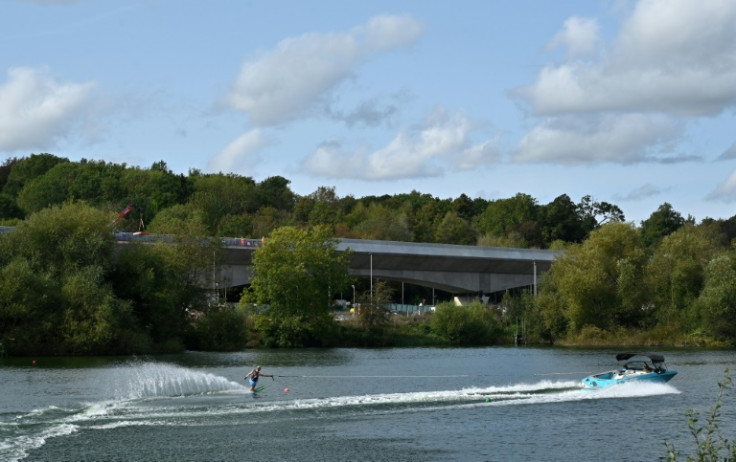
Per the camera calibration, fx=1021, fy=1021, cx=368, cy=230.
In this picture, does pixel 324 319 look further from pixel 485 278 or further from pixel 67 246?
pixel 485 278

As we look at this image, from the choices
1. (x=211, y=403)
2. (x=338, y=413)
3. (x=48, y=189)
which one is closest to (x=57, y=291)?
(x=211, y=403)

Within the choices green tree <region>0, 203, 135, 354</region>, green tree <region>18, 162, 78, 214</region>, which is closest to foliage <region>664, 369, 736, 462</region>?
green tree <region>0, 203, 135, 354</region>

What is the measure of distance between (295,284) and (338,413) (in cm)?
5345

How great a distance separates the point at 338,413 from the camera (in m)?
45.9

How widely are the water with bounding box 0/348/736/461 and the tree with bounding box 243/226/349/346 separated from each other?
89.2ft

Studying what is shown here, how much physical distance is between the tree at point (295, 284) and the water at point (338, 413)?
27.2 metres

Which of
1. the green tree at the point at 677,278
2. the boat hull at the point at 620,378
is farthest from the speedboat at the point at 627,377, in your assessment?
the green tree at the point at 677,278

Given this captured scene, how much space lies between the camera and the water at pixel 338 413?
3716 cm

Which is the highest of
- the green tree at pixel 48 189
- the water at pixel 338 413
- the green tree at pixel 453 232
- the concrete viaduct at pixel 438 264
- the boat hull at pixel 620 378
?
the green tree at pixel 48 189

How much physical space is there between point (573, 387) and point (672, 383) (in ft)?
22.3

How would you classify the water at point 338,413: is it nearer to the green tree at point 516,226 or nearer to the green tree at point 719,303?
the green tree at point 719,303

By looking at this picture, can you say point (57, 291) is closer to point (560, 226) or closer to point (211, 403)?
point (211, 403)

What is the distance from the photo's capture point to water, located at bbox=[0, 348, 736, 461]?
37.2m

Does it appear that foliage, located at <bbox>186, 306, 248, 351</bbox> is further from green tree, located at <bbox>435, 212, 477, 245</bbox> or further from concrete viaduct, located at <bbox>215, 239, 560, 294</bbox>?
green tree, located at <bbox>435, 212, 477, 245</bbox>
